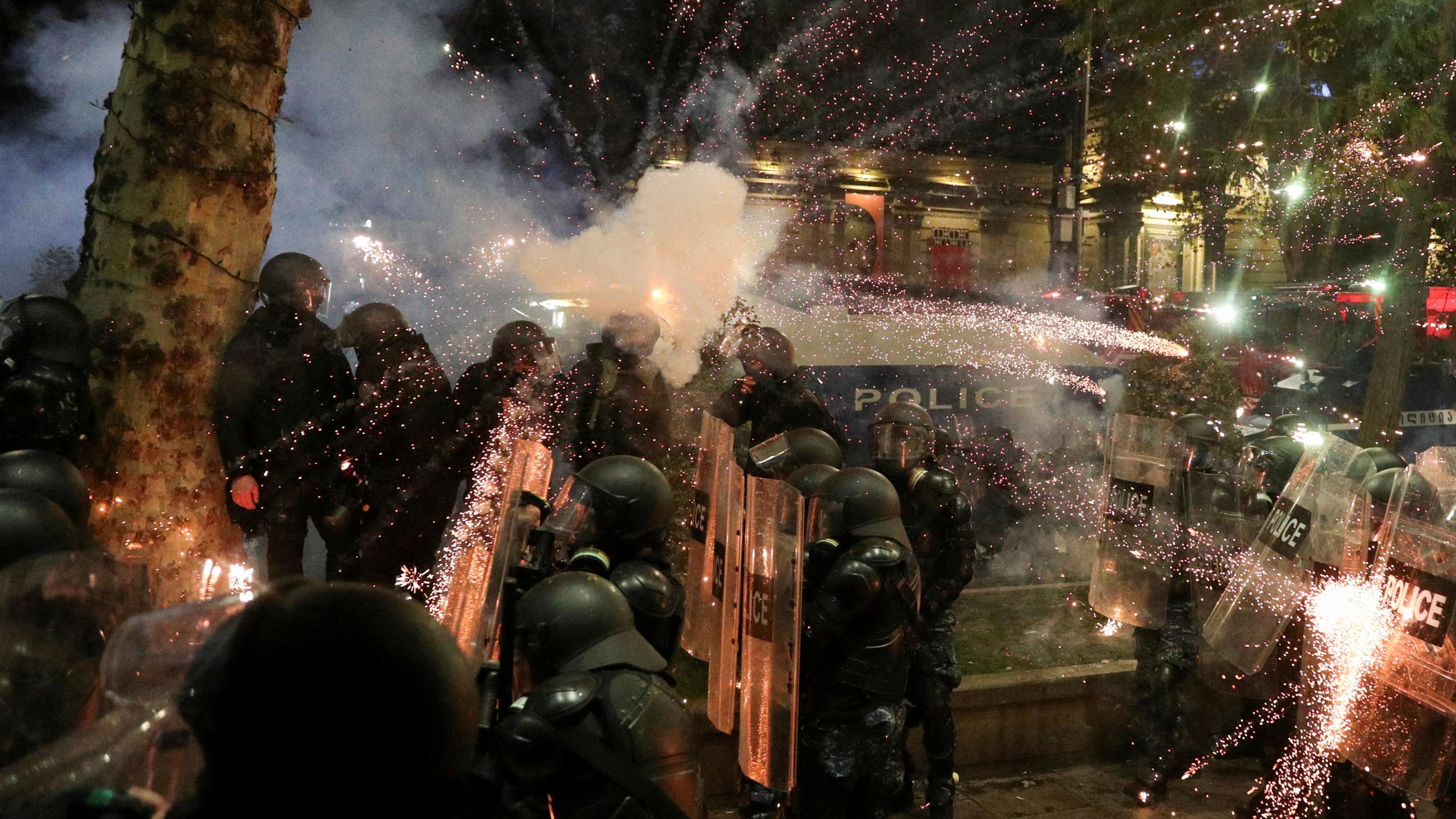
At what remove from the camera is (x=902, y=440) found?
5.03 meters

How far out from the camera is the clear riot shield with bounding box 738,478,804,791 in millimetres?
3611

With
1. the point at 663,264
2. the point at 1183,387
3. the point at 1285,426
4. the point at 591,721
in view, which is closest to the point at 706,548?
the point at 591,721

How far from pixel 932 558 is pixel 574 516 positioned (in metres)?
2.33

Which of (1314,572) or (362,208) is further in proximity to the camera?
(362,208)

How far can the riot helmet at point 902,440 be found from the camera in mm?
5008

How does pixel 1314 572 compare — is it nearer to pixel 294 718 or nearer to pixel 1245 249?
pixel 294 718

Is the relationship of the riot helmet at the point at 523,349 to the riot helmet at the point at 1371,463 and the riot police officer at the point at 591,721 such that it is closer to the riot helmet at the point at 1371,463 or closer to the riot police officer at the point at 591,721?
the riot police officer at the point at 591,721

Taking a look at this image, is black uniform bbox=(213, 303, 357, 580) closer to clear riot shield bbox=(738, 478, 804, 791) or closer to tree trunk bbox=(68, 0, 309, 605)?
tree trunk bbox=(68, 0, 309, 605)

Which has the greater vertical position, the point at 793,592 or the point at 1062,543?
the point at 793,592

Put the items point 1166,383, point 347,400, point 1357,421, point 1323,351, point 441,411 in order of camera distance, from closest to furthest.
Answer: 1. point 347,400
2. point 441,411
3. point 1166,383
4. point 1357,421
5. point 1323,351

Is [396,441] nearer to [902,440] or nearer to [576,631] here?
[902,440]

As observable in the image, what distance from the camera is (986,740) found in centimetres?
522

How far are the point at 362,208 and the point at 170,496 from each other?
615 centimetres

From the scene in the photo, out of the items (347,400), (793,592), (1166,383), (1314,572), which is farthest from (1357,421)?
(347,400)
